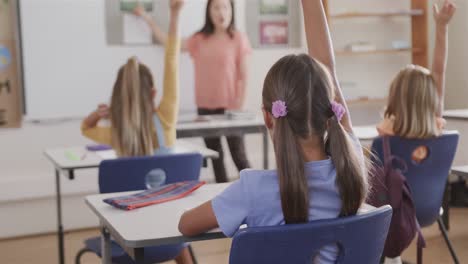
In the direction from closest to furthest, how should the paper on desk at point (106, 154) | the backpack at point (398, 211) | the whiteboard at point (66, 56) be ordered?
the backpack at point (398, 211)
the paper on desk at point (106, 154)
the whiteboard at point (66, 56)

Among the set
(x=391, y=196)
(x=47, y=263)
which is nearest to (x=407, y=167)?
(x=391, y=196)

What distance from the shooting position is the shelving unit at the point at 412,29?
6053 mm

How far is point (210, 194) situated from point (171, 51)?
3.99 ft

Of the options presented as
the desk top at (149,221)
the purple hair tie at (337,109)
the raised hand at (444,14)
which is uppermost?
the raised hand at (444,14)

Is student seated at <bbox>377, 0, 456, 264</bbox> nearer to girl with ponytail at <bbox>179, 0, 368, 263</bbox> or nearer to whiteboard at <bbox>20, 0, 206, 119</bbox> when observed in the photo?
girl with ponytail at <bbox>179, 0, 368, 263</bbox>

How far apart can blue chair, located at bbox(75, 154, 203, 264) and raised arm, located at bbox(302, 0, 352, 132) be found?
3.54ft

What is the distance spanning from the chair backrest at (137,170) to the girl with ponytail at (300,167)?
3.53 feet

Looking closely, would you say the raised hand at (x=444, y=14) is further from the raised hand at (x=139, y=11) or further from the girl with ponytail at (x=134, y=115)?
the raised hand at (x=139, y=11)

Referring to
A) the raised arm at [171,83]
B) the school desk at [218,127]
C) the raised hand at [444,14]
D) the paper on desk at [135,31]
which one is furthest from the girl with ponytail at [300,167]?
the paper on desk at [135,31]

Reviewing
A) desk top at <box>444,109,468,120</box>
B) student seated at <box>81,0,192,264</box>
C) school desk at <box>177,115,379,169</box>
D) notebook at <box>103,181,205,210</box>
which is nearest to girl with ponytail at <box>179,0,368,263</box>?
notebook at <box>103,181,205,210</box>

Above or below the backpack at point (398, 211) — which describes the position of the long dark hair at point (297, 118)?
above

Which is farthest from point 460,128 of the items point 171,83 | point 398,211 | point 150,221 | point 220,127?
point 150,221

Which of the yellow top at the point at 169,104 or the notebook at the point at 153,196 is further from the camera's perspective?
the yellow top at the point at 169,104

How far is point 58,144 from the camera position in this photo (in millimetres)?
5199
